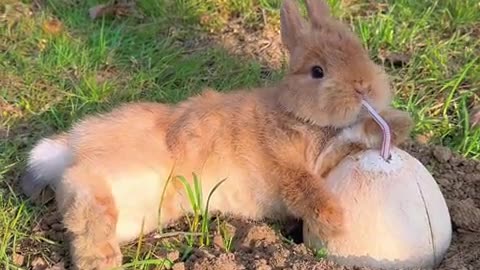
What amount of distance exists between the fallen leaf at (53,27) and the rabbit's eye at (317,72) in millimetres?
2248

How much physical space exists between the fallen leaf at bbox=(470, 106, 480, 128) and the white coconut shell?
3.68 feet

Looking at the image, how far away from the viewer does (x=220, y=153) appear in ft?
11.7

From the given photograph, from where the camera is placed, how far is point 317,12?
3678 millimetres

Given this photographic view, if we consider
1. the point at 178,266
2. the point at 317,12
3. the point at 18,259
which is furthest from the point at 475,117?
the point at 18,259

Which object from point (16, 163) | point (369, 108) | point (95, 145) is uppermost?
point (369, 108)

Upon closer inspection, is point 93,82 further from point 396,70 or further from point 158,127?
point 396,70

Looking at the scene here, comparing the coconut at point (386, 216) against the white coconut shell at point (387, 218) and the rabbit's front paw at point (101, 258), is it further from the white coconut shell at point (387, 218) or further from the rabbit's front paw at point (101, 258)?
the rabbit's front paw at point (101, 258)

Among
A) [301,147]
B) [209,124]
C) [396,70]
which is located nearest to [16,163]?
[209,124]

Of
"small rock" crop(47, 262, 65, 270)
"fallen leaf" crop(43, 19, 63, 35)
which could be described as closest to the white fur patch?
"small rock" crop(47, 262, 65, 270)

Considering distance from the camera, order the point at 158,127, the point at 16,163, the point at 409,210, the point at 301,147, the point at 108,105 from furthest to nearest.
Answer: the point at 108,105 → the point at 16,163 → the point at 158,127 → the point at 301,147 → the point at 409,210

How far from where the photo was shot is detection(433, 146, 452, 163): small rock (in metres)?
4.02

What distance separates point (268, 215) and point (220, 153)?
0.32 meters

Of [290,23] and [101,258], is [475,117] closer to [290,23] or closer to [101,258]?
[290,23]

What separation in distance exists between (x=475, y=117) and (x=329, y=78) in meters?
1.34
